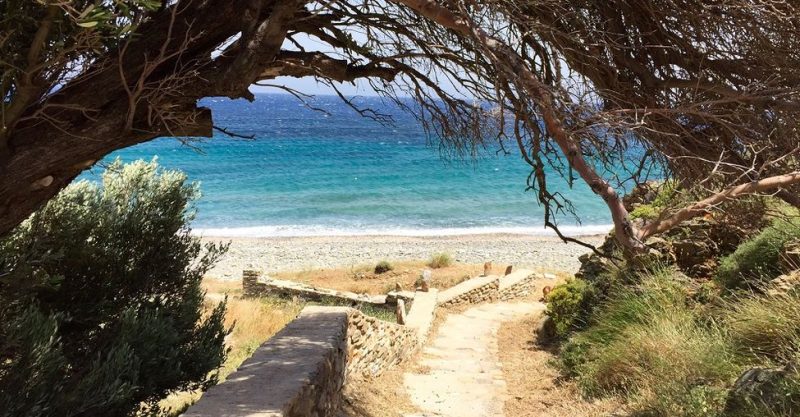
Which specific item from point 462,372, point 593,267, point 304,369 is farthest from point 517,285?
point 304,369

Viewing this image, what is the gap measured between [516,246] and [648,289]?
71.8 ft

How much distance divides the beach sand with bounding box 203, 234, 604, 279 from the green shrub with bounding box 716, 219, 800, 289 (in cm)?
1710

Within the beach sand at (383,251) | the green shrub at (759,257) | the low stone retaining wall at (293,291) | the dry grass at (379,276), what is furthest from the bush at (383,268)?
the green shrub at (759,257)

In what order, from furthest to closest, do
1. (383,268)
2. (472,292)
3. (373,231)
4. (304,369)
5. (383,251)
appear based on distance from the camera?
1. (373,231)
2. (383,251)
3. (383,268)
4. (472,292)
5. (304,369)

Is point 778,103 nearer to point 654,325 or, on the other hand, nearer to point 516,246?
point 654,325

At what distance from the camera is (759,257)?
27.3 feet

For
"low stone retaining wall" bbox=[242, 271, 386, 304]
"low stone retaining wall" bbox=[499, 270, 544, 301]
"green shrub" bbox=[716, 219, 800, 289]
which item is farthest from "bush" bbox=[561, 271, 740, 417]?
"low stone retaining wall" bbox=[499, 270, 544, 301]

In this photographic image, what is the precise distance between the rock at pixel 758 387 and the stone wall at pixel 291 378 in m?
3.22

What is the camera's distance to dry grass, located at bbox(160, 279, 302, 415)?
8312mm

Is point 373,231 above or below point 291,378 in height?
below

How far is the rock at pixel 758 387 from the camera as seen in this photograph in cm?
515

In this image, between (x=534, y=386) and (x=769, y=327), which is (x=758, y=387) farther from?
(x=534, y=386)

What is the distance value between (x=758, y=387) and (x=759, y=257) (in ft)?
11.2

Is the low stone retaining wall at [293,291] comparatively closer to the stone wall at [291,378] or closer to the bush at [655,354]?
the bush at [655,354]
